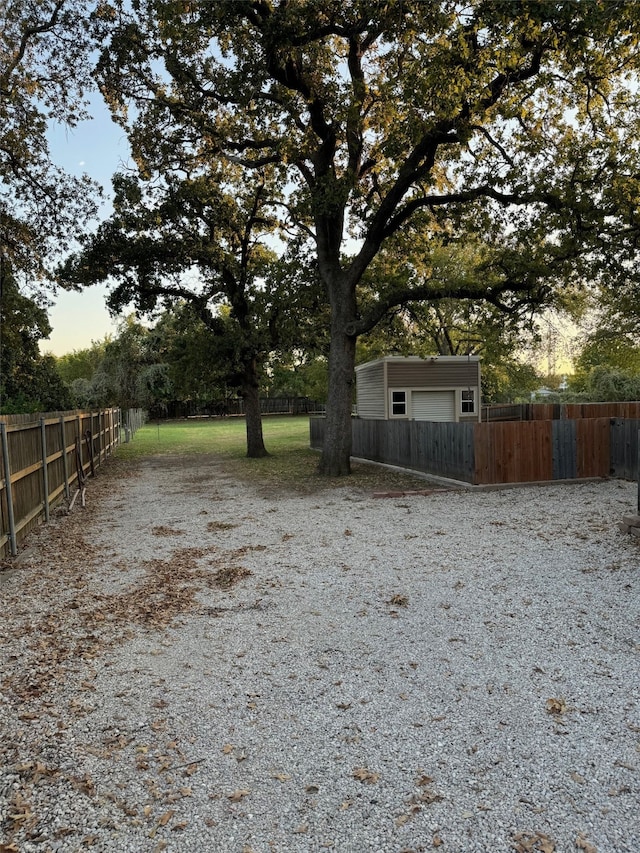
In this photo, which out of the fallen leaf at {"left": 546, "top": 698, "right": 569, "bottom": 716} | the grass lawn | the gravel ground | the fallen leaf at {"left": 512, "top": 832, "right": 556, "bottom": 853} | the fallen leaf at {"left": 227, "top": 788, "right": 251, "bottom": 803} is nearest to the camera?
the fallen leaf at {"left": 512, "top": 832, "right": 556, "bottom": 853}

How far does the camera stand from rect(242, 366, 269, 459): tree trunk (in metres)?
19.1

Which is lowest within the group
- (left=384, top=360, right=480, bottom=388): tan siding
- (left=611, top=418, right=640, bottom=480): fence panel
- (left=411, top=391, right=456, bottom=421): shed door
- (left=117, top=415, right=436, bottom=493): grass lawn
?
(left=117, top=415, right=436, bottom=493): grass lawn

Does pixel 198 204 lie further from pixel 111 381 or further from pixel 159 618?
pixel 111 381

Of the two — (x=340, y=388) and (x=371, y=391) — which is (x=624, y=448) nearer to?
(x=340, y=388)

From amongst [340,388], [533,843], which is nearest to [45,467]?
[340,388]

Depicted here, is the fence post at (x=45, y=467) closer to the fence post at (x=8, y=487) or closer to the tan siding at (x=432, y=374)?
the fence post at (x=8, y=487)

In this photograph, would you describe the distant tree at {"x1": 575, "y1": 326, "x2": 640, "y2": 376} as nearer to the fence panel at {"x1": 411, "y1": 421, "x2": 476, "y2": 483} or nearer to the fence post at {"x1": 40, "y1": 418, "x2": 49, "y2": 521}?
the fence panel at {"x1": 411, "y1": 421, "x2": 476, "y2": 483}

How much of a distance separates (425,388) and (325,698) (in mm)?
18632

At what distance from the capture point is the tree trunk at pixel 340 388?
43.7 ft

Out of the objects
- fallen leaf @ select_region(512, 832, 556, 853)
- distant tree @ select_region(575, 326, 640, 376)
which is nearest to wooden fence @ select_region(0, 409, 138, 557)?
fallen leaf @ select_region(512, 832, 556, 853)

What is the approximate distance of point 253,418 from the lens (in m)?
19.4

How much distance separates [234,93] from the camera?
10.9 meters

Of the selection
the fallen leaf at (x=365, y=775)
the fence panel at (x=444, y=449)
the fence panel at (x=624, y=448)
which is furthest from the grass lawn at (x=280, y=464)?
the fallen leaf at (x=365, y=775)

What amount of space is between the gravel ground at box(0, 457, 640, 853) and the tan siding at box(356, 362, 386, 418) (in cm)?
1479
